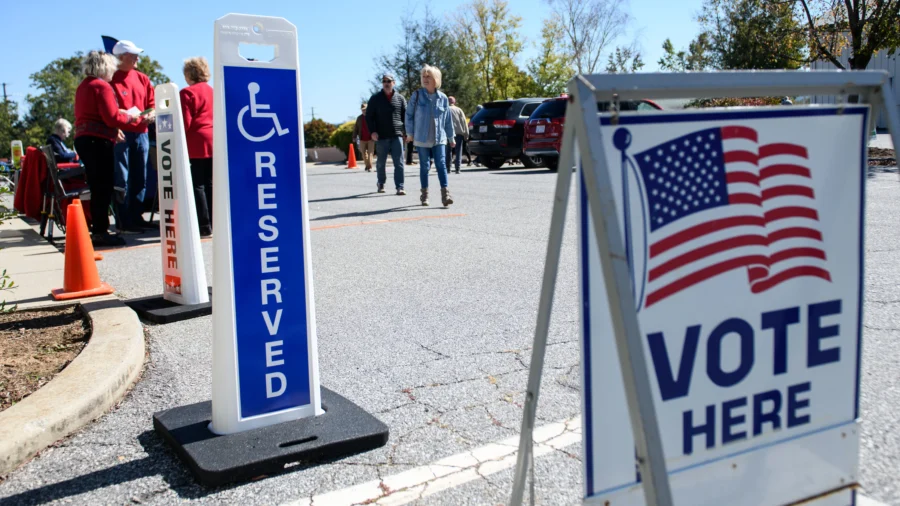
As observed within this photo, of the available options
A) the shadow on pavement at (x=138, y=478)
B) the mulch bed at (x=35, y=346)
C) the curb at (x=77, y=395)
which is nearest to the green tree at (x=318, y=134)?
the mulch bed at (x=35, y=346)

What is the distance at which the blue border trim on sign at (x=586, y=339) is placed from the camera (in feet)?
5.88

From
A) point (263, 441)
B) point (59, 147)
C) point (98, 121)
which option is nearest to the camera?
point (263, 441)

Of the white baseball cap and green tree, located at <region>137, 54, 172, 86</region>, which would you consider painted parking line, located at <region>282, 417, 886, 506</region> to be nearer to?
the white baseball cap

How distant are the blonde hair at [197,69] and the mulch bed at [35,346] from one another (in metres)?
3.42

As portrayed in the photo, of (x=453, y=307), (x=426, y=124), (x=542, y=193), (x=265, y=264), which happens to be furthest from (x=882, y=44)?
(x=265, y=264)

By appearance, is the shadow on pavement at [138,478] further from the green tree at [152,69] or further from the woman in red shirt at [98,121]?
the green tree at [152,69]

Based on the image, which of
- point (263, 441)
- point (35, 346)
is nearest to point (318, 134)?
point (35, 346)

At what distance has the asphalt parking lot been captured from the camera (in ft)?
Answer: 8.87

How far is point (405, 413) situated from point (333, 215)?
750 centimetres

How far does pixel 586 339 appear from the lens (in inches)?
71.4

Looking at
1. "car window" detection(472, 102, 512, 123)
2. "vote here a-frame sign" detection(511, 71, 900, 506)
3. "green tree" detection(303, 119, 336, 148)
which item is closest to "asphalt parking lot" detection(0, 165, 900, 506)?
"vote here a-frame sign" detection(511, 71, 900, 506)

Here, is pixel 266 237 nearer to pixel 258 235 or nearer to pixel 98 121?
pixel 258 235

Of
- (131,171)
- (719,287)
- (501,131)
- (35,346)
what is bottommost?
(35,346)

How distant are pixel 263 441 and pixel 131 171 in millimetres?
7114
